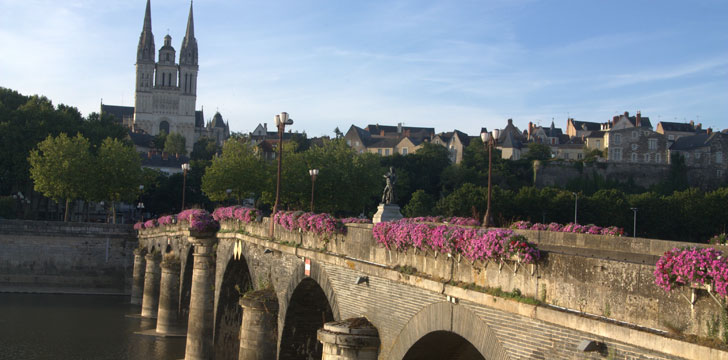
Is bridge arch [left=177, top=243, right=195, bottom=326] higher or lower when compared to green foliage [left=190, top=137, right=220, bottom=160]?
lower

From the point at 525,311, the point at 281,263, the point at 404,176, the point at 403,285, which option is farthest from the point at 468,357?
the point at 404,176

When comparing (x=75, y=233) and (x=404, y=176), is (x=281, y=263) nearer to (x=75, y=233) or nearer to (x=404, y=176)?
(x=75, y=233)

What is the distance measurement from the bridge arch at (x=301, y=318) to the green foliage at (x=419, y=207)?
55400 millimetres

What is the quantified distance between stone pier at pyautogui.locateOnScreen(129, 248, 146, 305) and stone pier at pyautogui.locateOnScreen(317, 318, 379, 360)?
131 ft

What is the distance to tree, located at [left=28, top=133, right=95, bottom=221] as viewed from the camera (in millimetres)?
63719

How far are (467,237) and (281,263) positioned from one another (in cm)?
1313

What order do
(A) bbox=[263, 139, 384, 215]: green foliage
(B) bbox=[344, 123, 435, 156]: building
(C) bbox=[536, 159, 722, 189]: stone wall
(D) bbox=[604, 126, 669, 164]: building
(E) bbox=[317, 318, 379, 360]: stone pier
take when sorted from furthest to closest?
(B) bbox=[344, 123, 435, 156]: building → (D) bbox=[604, 126, 669, 164]: building → (C) bbox=[536, 159, 722, 189]: stone wall → (A) bbox=[263, 139, 384, 215]: green foliage → (E) bbox=[317, 318, 379, 360]: stone pier

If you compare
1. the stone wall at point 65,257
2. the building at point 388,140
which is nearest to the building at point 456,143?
the building at point 388,140

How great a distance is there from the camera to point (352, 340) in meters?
16.1

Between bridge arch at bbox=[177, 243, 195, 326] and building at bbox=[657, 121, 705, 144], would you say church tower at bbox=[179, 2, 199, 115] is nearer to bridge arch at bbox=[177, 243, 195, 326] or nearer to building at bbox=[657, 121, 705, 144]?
building at bbox=[657, 121, 705, 144]

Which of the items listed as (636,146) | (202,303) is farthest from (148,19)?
(202,303)

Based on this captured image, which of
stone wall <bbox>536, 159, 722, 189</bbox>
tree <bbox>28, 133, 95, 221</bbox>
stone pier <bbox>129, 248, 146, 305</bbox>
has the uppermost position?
stone wall <bbox>536, 159, 722, 189</bbox>

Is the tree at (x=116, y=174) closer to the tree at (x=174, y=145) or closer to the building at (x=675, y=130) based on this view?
the tree at (x=174, y=145)

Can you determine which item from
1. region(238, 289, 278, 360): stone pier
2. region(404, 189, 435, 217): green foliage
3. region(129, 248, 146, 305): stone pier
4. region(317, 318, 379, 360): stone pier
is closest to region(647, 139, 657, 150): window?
region(404, 189, 435, 217): green foliage
